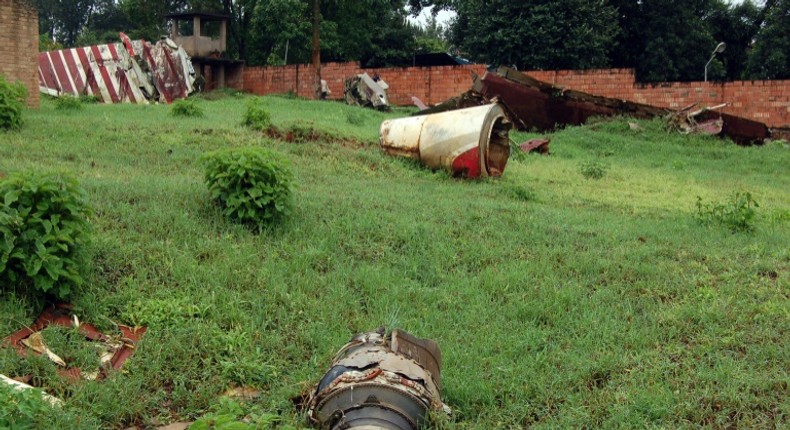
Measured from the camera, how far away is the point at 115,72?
16.9m

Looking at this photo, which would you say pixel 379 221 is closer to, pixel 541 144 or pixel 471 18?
pixel 541 144

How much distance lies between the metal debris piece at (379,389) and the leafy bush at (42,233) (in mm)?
1672

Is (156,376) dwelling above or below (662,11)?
below

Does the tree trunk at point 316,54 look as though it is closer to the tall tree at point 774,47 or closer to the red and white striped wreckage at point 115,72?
the red and white striped wreckage at point 115,72

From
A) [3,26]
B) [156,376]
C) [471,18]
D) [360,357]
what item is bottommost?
[156,376]

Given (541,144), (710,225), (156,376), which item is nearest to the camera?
(156,376)

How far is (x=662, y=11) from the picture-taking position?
76.5ft

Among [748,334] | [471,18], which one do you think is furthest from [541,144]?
[471,18]

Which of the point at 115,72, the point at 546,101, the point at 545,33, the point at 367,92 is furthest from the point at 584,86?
the point at 115,72

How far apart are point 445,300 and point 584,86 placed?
46.4 ft

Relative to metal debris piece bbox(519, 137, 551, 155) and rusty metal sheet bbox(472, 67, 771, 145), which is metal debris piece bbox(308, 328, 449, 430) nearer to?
metal debris piece bbox(519, 137, 551, 155)

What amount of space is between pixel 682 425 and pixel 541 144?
29.6ft

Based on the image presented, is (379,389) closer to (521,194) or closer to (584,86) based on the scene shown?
(521,194)

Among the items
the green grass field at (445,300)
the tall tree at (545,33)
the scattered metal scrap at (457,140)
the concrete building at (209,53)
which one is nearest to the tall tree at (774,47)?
the tall tree at (545,33)
